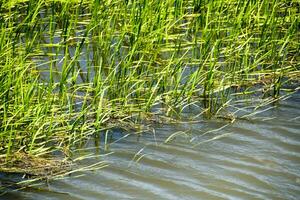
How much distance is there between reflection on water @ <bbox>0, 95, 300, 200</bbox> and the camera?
12.3 feet

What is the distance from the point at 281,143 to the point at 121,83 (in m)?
1.12

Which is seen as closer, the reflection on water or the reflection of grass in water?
the reflection on water

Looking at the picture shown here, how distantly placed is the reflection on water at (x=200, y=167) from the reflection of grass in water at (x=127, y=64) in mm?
245

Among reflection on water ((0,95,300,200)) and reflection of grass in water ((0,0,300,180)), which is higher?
reflection of grass in water ((0,0,300,180))

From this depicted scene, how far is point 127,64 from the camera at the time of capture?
186 inches

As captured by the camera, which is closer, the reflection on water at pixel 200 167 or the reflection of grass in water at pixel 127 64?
the reflection on water at pixel 200 167

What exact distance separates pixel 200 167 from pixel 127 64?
1.01 m

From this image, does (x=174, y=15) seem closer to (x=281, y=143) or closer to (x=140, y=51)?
(x=140, y=51)

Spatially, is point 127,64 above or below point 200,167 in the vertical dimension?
above

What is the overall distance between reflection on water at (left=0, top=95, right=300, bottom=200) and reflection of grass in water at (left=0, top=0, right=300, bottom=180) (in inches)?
9.6

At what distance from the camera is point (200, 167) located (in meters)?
4.05

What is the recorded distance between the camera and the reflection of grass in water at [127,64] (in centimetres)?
418

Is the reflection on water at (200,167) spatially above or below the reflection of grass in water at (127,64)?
below

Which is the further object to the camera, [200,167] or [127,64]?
[127,64]
